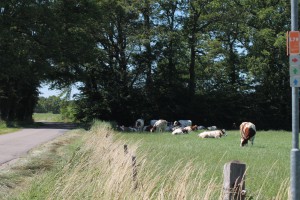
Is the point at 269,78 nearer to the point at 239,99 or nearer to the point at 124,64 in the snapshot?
the point at 239,99

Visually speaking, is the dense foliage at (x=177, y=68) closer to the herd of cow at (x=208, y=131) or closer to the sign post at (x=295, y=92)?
the herd of cow at (x=208, y=131)

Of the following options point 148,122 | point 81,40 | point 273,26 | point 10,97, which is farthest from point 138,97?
point 273,26

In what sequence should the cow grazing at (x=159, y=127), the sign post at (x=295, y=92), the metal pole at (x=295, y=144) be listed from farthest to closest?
the cow grazing at (x=159, y=127) → the metal pole at (x=295, y=144) → the sign post at (x=295, y=92)

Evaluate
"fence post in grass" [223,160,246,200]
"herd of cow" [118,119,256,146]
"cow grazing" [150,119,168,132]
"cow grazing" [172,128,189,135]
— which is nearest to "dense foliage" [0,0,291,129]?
"herd of cow" [118,119,256,146]

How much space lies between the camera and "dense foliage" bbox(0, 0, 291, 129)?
5234 centimetres

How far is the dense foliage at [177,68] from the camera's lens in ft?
172

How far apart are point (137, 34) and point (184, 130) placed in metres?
18.4

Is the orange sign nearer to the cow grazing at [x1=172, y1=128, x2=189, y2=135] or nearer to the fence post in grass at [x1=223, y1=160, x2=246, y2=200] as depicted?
the fence post in grass at [x1=223, y1=160, x2=246, y2=200]

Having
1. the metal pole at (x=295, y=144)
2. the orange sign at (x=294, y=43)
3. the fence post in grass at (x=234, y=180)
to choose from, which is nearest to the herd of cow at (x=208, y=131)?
the fence post in grass at (x=234, y=180)

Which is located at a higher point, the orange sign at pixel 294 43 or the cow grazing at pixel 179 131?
the orange sign at pixel 294 43

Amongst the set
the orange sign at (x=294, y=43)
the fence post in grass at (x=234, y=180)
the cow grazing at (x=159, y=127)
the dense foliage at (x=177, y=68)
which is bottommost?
the fence post in grass at (x=234, y=180)

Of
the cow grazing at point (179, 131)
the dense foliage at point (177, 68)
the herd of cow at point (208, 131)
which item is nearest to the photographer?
the herd of cow at point (208, 131)

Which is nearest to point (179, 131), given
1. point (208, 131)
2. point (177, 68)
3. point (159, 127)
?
point (208, 131)

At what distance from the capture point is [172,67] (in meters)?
55.7
